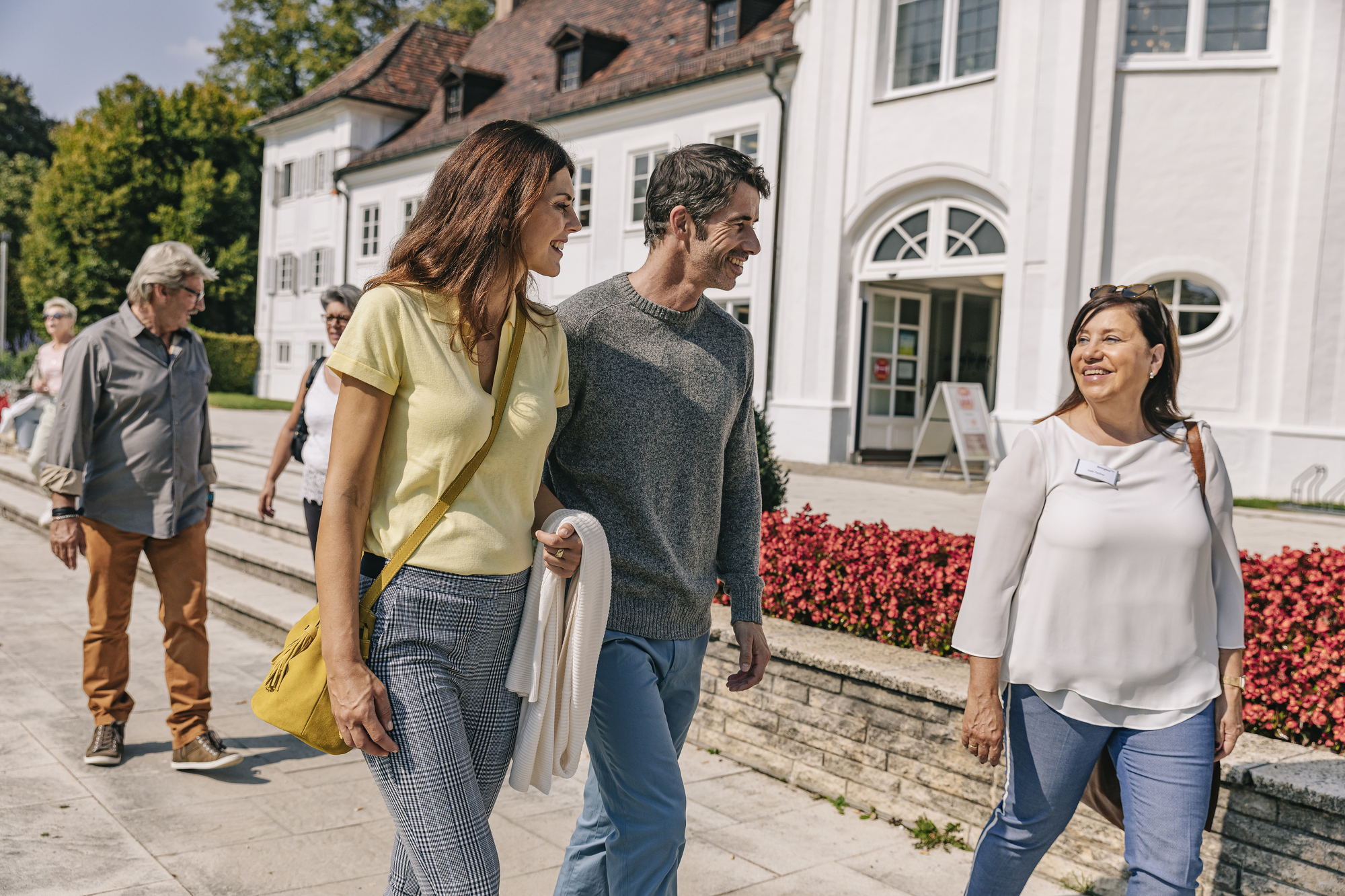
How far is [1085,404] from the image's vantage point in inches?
113

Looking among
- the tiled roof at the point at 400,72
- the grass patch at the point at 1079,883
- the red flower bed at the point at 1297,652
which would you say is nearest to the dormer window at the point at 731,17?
the tiled roof at the point at 400,72

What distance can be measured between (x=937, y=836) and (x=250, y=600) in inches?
200

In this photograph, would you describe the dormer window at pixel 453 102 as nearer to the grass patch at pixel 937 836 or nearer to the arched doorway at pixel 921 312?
the arched doorway at pixel 921 312

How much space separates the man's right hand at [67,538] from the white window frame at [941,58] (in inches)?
548

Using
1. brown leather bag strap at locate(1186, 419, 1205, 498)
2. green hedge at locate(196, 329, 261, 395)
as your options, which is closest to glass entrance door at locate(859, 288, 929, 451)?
brown leather bag strap at locate(1186, 419, 1205, 498)

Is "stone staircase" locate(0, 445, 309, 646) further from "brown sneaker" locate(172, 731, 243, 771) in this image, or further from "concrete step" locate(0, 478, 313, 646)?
"brown sneaker" locate(172, 731, 243, 771)

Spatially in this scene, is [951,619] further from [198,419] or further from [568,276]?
[568,276]

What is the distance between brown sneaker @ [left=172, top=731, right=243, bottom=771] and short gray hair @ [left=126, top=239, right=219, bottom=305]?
1797 millimetres

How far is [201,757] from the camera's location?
14.8ft

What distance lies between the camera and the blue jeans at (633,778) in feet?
7.79

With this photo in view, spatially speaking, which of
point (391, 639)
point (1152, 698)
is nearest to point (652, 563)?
point (391, 639)

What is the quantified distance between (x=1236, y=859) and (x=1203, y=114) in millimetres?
13388

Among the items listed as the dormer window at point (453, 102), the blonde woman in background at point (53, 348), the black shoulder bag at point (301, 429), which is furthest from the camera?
the dormer window at point (453, 102)

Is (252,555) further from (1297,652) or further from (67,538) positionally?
(1297,652)
